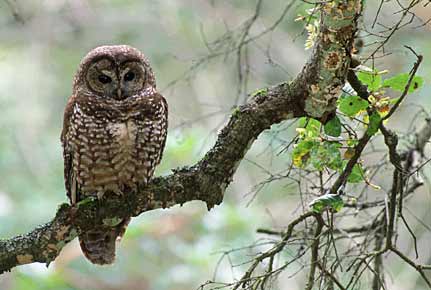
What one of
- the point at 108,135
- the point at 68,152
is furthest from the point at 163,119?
the point at 68,152

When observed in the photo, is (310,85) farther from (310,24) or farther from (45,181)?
(45,181)

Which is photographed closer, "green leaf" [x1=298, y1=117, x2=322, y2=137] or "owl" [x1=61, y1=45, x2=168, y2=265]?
"green leaf" [x1=298, y1=117, x2=322, y2=137]

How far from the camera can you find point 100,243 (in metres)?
3.47

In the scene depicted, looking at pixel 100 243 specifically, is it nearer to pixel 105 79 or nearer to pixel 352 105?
pixel 105 79

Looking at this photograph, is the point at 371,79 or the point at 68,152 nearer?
the point at 371,79

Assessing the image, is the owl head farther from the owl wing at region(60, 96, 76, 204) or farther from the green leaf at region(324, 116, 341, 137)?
the green leaf at region(324, 116, 341, 137)

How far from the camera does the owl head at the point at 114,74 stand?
3.44 meters

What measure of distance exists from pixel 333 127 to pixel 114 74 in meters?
1.15

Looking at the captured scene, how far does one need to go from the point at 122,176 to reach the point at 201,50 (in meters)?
3.72

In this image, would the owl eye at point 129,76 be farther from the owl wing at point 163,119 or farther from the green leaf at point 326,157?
the green leaf at point 326,157

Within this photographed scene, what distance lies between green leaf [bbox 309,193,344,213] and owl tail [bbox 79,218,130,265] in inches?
45.4

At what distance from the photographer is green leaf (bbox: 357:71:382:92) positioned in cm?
254

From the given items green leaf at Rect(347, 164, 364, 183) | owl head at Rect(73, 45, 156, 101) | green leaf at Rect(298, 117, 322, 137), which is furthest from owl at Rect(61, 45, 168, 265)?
green leaf at Rect(347, 164, 364, 183)

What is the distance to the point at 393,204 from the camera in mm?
2619
